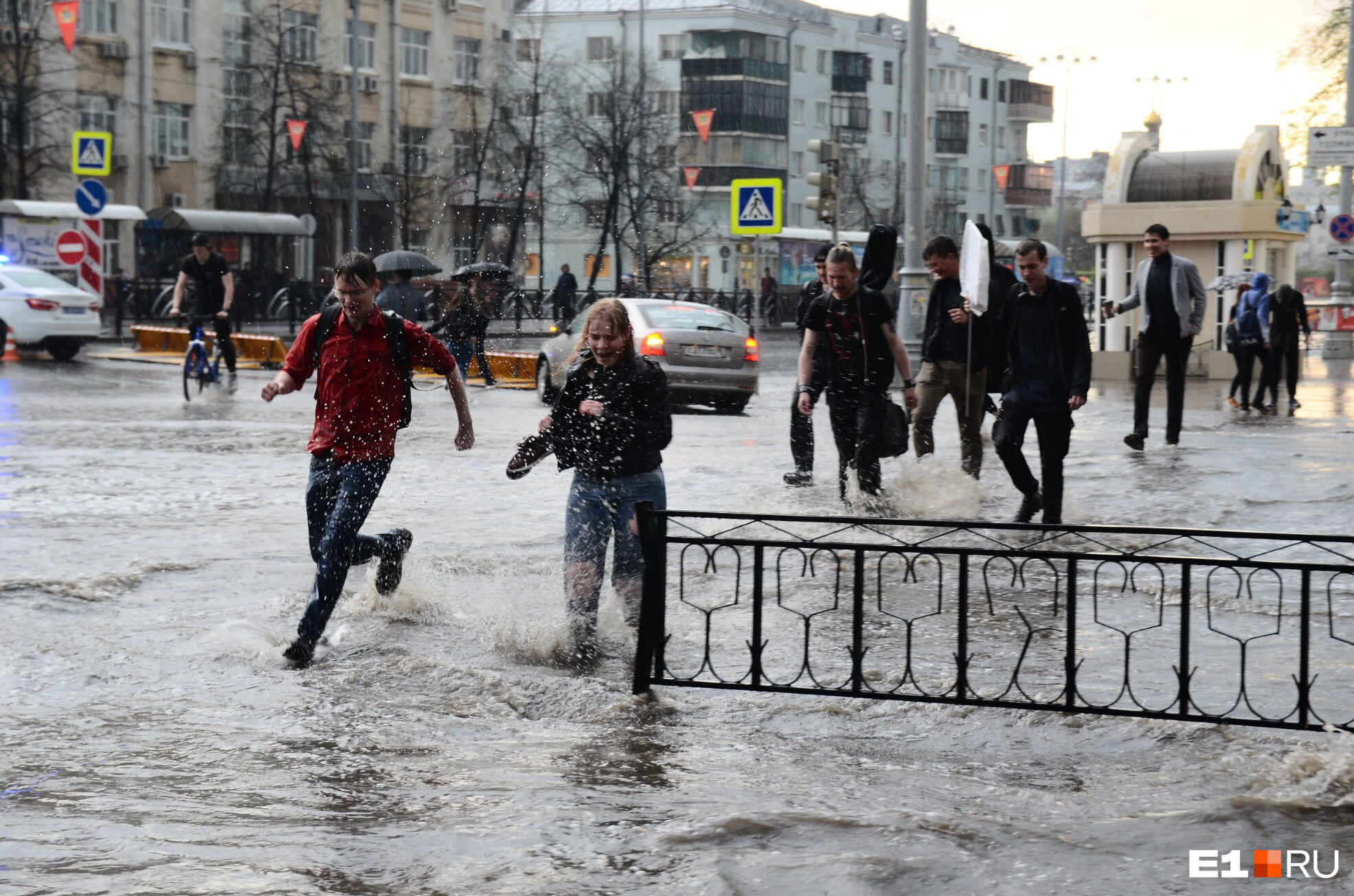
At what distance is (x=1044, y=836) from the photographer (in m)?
4.76

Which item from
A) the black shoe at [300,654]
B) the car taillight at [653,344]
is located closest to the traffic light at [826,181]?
the car taillight at [653,344]

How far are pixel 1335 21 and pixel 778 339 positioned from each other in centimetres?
1950

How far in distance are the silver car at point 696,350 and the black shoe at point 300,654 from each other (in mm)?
13523

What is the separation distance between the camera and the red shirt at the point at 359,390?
7.15 metres

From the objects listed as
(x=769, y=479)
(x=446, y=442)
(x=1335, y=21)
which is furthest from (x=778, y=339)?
(x=769, y=479)

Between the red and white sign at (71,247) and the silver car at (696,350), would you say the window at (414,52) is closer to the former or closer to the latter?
the red and white sign at (71,247)

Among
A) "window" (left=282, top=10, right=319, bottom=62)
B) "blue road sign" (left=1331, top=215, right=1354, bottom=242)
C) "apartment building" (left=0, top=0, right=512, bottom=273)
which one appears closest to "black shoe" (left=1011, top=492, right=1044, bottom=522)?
"blue road sign" (left=1331, top=215, right=1354, bottom=242)

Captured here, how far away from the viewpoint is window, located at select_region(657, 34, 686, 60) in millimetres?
88500

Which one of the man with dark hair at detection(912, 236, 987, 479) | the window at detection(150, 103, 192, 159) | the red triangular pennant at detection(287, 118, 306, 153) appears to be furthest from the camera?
the window at detection(150, 103, 192, 159)

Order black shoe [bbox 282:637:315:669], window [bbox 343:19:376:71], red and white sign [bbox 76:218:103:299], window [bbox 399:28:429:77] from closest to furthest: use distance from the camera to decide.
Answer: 1. black shoe [bbox 282:637:315:669]
2. red and white sign [bbox 76:218:103:299]
3. window [bbox 343:19:376:71]
4. window [bbox 399:28:429:77]

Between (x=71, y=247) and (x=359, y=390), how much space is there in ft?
90.0

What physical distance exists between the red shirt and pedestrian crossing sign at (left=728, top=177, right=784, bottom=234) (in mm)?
17971

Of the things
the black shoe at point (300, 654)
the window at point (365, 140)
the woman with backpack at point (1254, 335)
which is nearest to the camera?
the black shoe at point (300, 654)

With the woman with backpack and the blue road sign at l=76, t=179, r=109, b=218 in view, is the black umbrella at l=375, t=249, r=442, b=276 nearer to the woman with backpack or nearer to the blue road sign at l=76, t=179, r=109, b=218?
the blue road sign at l=76, t=179, r=109, b=218
